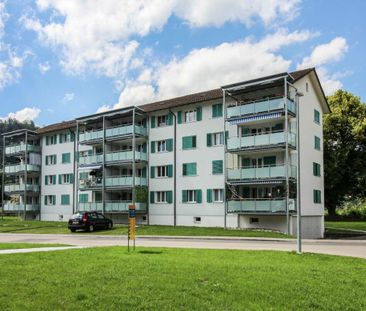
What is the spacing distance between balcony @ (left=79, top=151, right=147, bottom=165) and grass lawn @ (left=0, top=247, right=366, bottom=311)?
31878 millimetres

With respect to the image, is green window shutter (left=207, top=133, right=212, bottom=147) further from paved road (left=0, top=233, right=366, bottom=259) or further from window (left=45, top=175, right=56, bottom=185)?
window (left=45, top=175, right=56, bottom=185)

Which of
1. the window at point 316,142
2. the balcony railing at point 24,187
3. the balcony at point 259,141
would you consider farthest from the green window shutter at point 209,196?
the balcony railing at point 24,187

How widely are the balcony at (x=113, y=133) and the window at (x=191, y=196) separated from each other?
8.15m

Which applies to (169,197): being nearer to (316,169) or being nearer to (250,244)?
(316,169)

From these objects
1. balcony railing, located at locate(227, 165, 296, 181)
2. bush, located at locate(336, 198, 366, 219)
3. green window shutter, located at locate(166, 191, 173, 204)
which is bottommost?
bush, located at locate(336, 198, 366, 219)

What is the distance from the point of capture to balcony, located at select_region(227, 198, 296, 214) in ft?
114

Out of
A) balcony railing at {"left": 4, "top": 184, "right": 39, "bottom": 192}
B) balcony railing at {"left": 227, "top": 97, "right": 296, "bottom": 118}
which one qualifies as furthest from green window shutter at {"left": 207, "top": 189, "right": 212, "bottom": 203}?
balcony railing at {"left": 4, "top": 184, "right": 39, "bottom": 192}

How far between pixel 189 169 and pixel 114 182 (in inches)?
351

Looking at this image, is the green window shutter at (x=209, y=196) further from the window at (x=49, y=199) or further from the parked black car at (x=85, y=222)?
the window at (x=49, y=199)

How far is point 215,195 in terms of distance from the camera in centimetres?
4059

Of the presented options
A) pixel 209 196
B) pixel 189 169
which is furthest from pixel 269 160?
pixel 189 169

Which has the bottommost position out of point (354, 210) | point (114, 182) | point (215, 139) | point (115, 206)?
point (354, 210)

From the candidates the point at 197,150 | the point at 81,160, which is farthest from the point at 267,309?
the point at 81,160

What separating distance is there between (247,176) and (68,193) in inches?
1054
